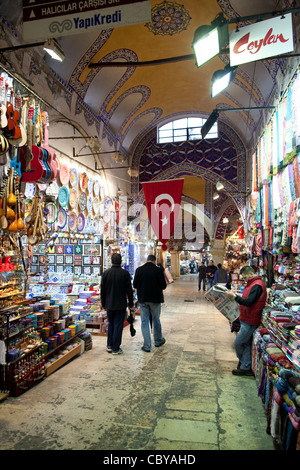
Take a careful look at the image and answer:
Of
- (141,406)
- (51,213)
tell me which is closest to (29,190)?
(51,213)

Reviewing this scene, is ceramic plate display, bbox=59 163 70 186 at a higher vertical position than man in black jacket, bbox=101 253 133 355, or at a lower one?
higher

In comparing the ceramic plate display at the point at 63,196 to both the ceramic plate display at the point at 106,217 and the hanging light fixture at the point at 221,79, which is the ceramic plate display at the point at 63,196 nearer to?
the ceramic plate display at the point at 106,217

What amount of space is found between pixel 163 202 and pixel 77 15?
6.00 meters

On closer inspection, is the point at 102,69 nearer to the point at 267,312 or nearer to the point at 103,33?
the point at 103,33

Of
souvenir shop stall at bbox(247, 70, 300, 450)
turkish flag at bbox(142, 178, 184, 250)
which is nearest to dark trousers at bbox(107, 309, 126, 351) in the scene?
souvenir shop stall at bbox(247, 70, 300, 450)

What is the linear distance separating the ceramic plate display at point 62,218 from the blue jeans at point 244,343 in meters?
3.70

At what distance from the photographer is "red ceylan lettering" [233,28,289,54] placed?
288 centimetres

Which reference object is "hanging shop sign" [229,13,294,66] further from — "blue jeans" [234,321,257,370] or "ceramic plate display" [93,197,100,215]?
"ceramic plate display" [93,197,100,215]

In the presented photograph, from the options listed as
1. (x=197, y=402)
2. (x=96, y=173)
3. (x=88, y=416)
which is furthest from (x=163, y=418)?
(x=96, y=173)

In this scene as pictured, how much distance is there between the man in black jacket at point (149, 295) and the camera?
4.35 meters

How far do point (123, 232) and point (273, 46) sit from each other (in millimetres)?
6925

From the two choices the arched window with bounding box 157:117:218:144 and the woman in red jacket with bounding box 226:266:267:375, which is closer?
the woman in red jacket with bounding box 226:266:267:375

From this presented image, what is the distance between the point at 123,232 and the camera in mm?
9273

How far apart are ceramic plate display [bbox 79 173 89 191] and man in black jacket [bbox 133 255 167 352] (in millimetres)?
2780
